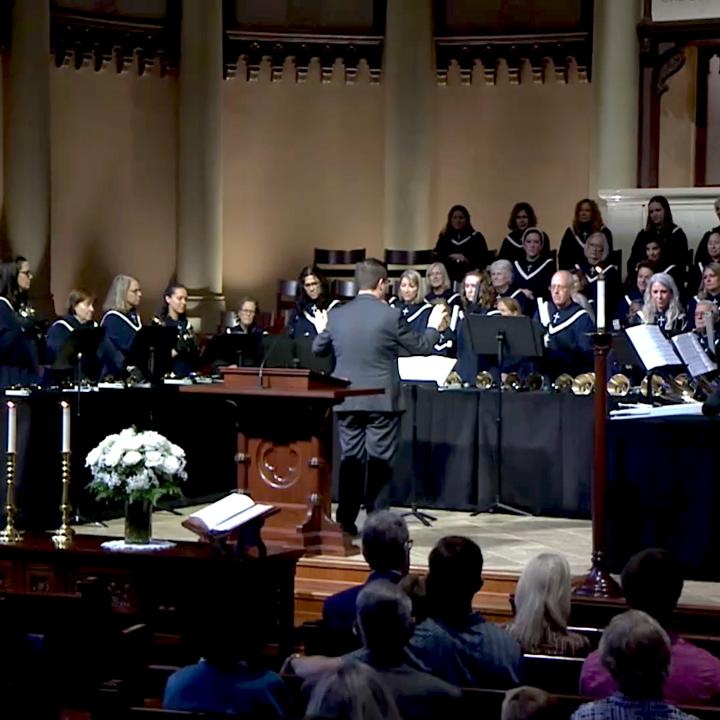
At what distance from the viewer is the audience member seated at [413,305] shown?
11.8 meters

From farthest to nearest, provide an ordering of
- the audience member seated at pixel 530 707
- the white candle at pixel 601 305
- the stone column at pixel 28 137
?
the stone column at pixel 28 137
the white candle at pixel 601 305
the audience member seated at pixel 530 707

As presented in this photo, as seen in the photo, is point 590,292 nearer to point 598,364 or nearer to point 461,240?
point 461,240

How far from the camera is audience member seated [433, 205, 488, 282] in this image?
1477 cm

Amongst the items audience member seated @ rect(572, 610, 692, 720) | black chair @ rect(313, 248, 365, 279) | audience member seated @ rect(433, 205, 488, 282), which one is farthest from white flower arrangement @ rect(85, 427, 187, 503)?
black chair @ rect(313, 248, 365, 279)

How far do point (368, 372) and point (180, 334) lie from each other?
3.29m

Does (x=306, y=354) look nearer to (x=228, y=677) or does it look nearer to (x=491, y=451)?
(x=491, y=451)

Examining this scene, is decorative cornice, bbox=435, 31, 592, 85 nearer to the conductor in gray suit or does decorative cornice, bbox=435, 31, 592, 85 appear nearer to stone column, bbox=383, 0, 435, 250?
stone column, bbox=383, 0, 435, 250

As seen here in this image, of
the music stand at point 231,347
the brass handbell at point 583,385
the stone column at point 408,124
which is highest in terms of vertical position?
the stone column at point 408,124

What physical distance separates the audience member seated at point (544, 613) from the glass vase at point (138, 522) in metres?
2.74

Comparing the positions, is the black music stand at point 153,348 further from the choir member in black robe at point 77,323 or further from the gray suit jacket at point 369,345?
the gray suit jacket at point 369,345

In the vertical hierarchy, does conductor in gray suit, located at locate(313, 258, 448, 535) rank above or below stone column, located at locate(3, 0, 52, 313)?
below

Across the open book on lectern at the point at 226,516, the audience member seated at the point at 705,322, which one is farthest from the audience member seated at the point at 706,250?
the open book on lectern at the point at 226,516

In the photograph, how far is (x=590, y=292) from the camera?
41.3ft

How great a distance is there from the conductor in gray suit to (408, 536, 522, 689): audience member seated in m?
4.31
